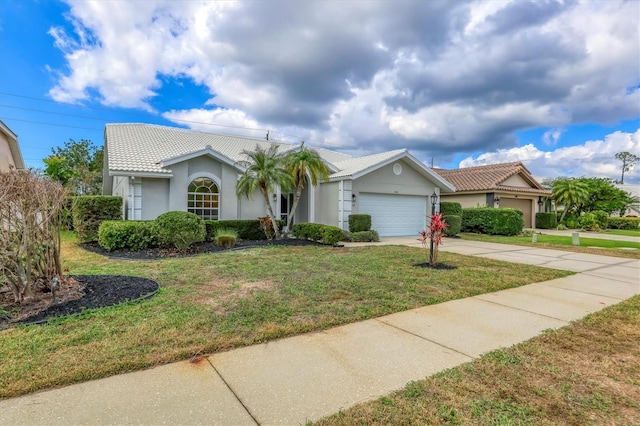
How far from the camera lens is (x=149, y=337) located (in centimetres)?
367

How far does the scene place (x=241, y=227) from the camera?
1411cm

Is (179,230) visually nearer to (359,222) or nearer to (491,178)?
(359,222)

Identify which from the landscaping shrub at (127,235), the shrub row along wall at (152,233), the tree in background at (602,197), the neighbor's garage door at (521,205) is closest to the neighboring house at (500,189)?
the neighbor's garage door at (521,205)

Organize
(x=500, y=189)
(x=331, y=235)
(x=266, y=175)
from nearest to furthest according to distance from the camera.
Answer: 1. (x=331, y=235)
2. (x=266, y=175)
3. (x=500, y=189)

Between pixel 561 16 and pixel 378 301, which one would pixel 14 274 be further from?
pixel 561 16

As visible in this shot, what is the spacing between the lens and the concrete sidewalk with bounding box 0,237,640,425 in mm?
2408

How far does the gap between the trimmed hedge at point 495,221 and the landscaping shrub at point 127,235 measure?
58.6 feet

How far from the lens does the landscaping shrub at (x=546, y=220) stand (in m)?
25.5

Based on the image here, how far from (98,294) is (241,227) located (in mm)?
8929

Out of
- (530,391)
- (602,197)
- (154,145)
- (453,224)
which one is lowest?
(530,391)

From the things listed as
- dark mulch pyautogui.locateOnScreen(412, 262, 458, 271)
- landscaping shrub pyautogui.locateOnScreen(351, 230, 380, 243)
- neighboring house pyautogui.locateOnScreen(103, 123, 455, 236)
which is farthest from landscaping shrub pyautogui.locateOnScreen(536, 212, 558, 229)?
dark mulch pyautogui.locateOnScreen(412, 262, 458, 271)

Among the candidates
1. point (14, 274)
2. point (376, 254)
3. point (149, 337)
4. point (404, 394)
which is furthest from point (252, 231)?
point (404, 394)

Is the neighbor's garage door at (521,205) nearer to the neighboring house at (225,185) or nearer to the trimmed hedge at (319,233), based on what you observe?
the neighboring house at (225,185)

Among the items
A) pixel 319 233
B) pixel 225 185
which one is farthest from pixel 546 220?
pixel 225 185
